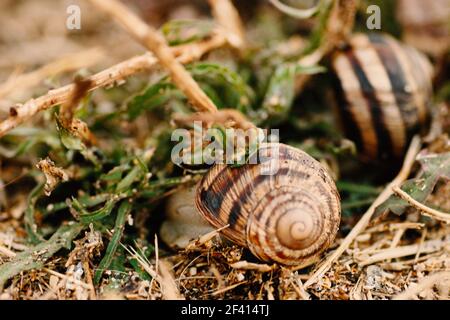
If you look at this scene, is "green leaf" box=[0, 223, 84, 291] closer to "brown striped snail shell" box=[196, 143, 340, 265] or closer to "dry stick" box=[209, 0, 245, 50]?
"brown striped snail shell" box=[196, 143, 340, 265]

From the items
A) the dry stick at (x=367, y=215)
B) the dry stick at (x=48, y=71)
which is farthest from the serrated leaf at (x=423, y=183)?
the dry stick at (x=48, y=71)

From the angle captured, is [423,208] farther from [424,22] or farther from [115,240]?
[424,22]

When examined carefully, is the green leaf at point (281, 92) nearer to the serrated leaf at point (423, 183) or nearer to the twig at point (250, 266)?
the serrated leaf at point (423, 183)

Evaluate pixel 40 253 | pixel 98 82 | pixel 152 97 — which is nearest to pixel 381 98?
pixel 152 97

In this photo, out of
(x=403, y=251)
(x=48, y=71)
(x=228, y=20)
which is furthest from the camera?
(x=228, y=20)

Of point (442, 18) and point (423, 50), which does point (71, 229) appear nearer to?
point (423, 50)

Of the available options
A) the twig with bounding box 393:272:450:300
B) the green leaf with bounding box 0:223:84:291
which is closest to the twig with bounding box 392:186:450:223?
the twig with bounding box 393:272:450:300
